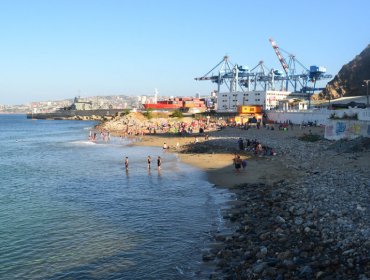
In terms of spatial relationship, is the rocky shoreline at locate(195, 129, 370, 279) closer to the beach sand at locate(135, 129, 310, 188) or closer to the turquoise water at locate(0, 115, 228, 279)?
the turquoise water at locate(0, 115, 228, 279)

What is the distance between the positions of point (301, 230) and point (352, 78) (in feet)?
367

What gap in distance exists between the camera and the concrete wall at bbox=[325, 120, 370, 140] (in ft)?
118

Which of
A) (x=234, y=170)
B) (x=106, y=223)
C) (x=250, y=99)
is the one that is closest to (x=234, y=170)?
(x=234, y=170)

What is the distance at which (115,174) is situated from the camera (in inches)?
1310

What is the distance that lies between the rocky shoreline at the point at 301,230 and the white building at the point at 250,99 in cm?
10995

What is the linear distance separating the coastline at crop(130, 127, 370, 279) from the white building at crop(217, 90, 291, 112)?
344 ft

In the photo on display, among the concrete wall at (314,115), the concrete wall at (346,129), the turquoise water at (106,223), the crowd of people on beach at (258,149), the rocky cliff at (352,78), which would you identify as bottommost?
the turquoise water at (106,223)

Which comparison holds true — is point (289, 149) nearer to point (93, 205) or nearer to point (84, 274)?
point (93, 205)

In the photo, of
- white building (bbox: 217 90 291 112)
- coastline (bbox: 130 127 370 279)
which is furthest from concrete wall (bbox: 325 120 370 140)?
white building (bbox: 217 90 291 112)

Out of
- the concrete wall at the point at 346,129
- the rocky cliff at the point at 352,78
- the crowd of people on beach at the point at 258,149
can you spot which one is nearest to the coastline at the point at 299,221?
the concrete wall at the point at 346,129

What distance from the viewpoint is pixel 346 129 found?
39656 mm

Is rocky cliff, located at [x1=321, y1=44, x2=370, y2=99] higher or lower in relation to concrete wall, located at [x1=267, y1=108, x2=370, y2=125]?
higher

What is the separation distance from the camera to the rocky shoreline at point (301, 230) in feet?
36.0

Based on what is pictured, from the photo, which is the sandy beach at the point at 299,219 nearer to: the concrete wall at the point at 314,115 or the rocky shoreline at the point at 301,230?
the rocky shoreline at the point at 301,230
